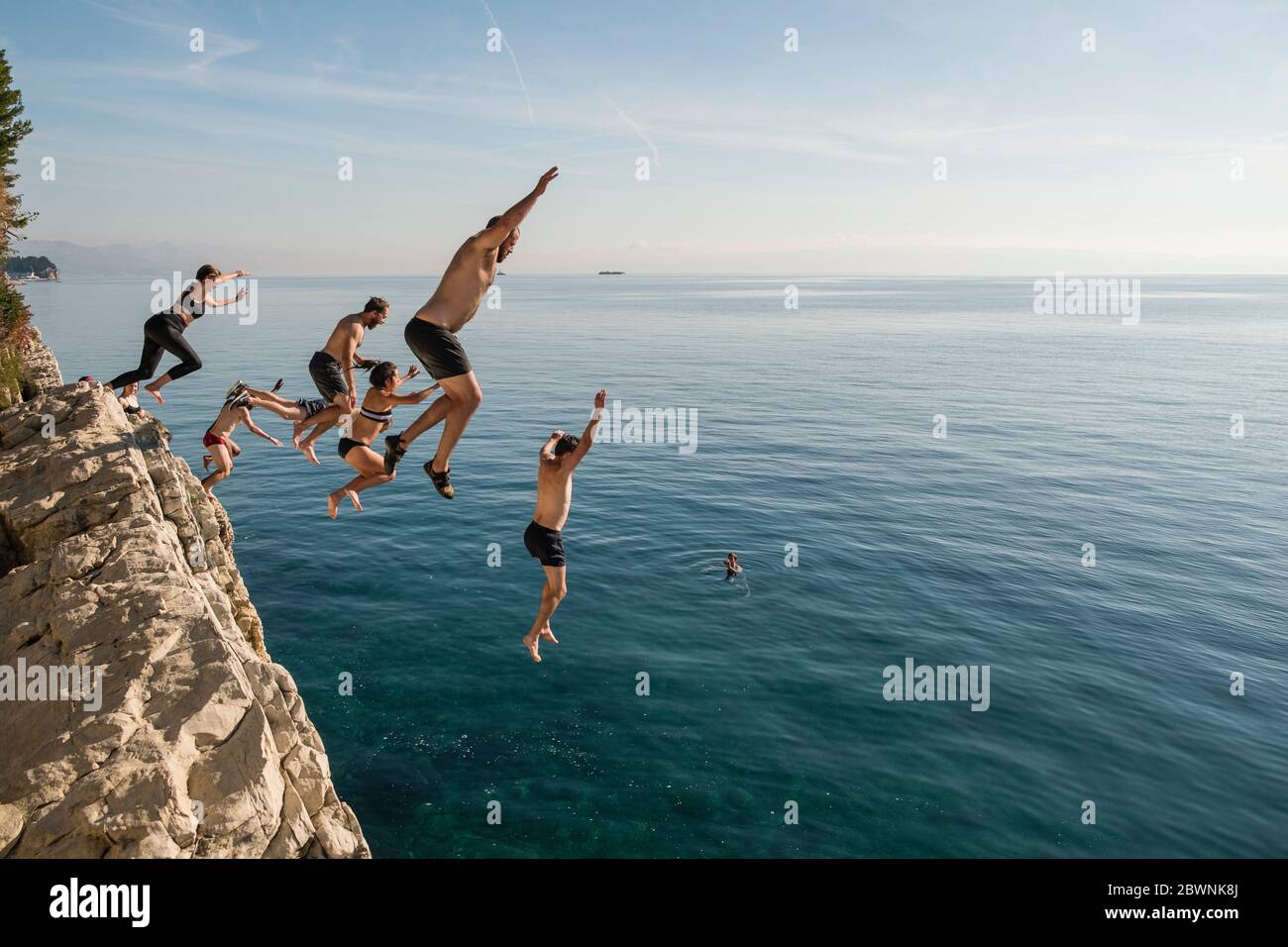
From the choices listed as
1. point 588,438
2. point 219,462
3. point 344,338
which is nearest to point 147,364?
point 219,462

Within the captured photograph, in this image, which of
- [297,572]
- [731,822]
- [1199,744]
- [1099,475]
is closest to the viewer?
[731,822]

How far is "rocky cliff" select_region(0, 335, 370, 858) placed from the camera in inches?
337

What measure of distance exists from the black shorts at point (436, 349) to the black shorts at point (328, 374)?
4460 mm

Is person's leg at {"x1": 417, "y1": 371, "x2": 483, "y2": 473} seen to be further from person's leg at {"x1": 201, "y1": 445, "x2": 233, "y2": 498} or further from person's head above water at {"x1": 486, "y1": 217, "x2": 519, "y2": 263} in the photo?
person's leg at {"x1": 201, "y1": 445, "x2": 233, "y2": 498}

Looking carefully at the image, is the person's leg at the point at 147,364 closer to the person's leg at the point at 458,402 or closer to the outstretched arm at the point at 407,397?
the outstretched arm at the point at 407,397

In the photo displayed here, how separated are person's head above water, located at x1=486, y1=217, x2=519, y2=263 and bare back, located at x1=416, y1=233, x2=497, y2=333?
0.07 m

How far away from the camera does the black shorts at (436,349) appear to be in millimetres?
7977

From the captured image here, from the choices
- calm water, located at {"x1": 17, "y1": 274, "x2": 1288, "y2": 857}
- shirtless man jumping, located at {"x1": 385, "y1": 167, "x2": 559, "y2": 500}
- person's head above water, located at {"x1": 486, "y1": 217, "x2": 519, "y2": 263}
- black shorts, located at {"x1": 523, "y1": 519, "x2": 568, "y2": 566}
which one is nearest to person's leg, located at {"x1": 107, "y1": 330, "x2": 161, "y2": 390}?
calm water, located at {"x1": 17, "y1": 274, "x2": 1288, "y2": 857}

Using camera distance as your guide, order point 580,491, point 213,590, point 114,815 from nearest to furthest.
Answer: point 114,815 → point 213,590 → point 580,491

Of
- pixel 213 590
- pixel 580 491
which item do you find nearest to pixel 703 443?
pixel 580 491

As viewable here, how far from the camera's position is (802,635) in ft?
77.1
